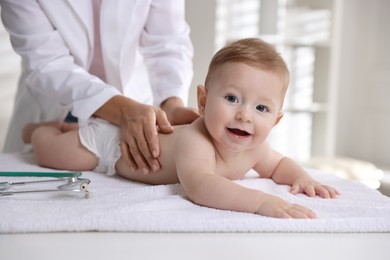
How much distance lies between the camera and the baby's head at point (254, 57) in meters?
1.06

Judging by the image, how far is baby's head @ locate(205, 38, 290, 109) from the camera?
106 cm

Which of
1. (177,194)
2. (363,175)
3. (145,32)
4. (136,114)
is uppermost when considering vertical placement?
(145,32)

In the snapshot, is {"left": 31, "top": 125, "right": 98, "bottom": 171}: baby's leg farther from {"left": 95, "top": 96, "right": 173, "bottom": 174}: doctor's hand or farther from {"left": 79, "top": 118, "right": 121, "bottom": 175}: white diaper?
{"left": 95, "top": 96, "right": 173, "bottom": 174}: doctor's hand

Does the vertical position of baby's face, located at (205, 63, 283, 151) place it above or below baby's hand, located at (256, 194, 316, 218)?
above

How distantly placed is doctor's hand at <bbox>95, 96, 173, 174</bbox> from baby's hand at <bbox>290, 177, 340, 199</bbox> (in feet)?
0.95

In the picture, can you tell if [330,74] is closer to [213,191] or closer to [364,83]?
[364,83]

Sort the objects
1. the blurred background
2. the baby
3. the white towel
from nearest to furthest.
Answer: the white towel < the baby < the blurred background

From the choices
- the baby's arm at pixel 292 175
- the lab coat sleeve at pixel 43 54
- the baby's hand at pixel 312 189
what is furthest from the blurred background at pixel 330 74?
the baby's hand at pixel 312 189

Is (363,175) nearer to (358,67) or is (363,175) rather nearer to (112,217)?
(358,67)

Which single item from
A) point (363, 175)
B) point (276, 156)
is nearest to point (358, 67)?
point (363, 175)

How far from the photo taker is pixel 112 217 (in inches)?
32.4

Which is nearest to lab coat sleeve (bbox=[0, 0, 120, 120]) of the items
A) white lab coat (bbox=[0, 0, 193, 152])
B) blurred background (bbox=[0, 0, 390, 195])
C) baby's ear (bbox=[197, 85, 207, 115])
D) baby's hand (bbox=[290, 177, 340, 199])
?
white lab coat (bbox=[0, 0, 193, 152])

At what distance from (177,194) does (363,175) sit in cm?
229

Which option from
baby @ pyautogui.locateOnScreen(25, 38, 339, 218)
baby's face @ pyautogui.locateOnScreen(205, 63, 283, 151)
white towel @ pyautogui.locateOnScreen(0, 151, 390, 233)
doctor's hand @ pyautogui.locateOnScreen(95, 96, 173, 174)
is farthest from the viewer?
doctor's hand @ pyautogui.locateOnScreen(95, 96, 173, 174)
